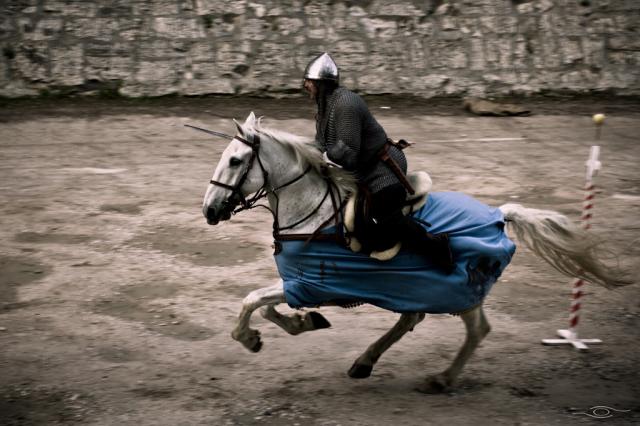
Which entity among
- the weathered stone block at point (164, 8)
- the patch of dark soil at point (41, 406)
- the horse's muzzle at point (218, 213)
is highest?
the weathered stone block at point (164, 8)

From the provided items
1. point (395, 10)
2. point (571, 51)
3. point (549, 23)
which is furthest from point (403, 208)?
point (549, 23)

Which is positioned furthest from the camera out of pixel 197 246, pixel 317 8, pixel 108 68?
pixel 317 8

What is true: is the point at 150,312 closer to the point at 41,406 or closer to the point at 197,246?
the point at 197,246

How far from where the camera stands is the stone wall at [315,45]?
1466 centimetres

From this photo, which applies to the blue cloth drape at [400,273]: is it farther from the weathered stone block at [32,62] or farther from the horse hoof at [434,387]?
the weathered stone block at [32,62]

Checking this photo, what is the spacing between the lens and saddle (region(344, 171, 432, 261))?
5.86 metres

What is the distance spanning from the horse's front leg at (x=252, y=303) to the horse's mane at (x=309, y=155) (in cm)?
84

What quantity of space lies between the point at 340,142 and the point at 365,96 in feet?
32.6

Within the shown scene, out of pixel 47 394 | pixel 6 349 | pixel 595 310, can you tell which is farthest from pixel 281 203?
pixel 595 310

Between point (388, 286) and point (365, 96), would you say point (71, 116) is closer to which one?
point (365, 96)

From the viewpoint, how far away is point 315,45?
15.4m

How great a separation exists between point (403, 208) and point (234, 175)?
120 centimetres

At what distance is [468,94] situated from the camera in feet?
51.9

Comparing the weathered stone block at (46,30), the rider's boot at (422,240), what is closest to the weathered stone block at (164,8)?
the weathered stone block at (46,30)
